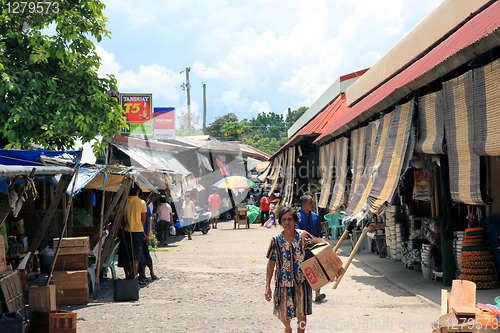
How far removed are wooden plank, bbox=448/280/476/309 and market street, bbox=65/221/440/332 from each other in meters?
1.41

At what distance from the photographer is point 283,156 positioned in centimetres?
2412

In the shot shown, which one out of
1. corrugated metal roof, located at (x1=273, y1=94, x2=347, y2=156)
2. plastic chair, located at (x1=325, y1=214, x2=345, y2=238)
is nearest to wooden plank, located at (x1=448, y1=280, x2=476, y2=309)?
plastic chair, located at (x1=325, y1=214, x2=345, y2=238)

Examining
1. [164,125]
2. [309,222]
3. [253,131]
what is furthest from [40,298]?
[253,131]

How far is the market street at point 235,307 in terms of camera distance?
6.23m

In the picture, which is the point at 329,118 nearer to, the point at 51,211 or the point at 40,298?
the point at 51,211

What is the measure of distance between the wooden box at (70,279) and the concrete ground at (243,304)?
35 cm

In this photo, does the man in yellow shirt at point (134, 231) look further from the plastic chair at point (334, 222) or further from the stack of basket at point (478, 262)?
the plastic chair at point (334, 222)

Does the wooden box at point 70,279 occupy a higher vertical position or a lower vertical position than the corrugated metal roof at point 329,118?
lower

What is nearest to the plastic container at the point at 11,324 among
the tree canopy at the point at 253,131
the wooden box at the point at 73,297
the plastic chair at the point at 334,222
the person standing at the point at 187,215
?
the wooden box at the point at 73,297

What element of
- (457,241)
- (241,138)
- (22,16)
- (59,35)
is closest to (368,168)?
(457,241)

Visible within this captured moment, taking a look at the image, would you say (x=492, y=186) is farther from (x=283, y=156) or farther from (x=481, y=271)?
(x=283, y=156)

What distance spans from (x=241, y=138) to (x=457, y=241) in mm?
65741

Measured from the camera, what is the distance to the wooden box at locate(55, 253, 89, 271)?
809cm

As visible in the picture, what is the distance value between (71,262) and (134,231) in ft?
5.03
